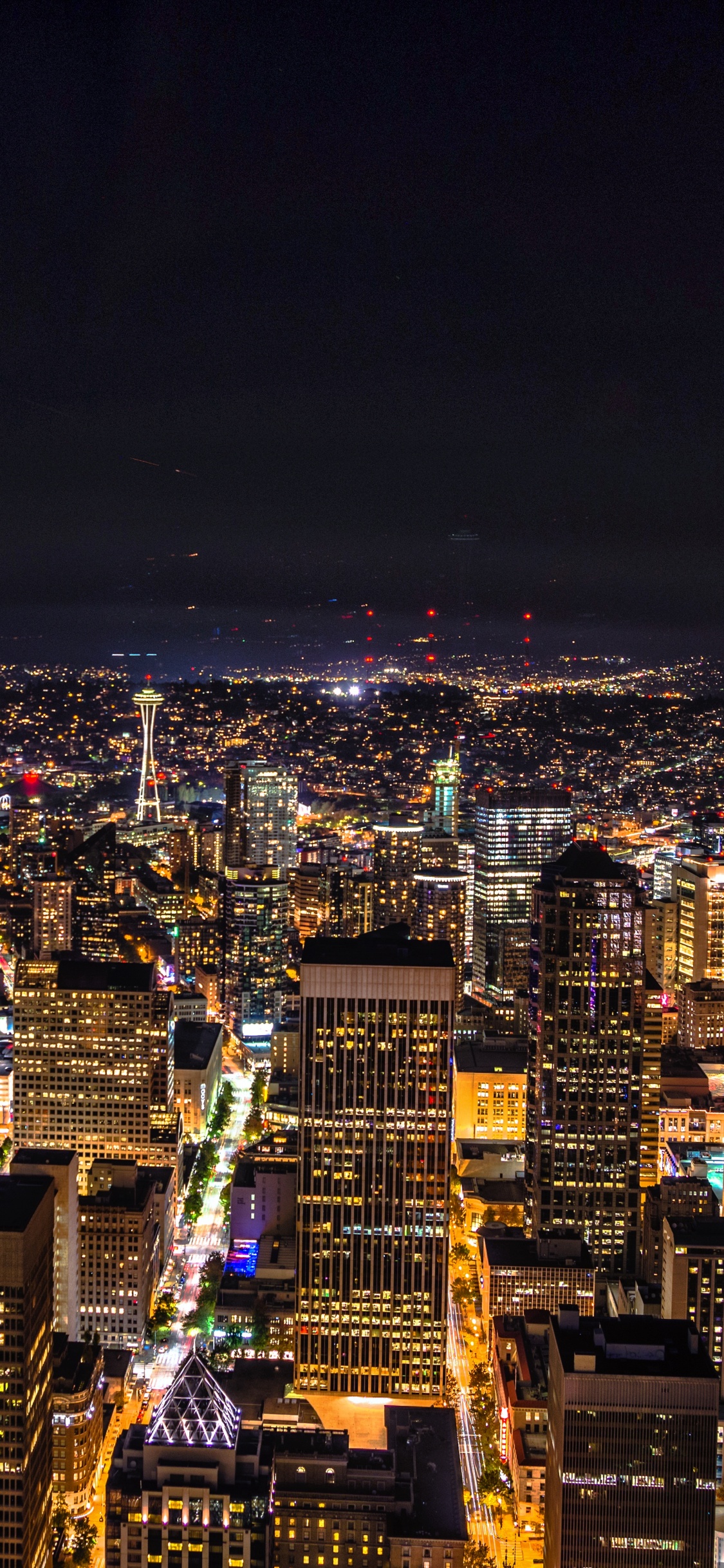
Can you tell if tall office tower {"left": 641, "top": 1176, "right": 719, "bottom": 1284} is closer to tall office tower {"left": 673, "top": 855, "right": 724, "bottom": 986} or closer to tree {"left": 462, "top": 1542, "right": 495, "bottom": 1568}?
tree {"left": 462, "top": 1542, "right": 495, "bottom": 1568}

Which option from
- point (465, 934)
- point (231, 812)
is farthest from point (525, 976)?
point (231, 812)

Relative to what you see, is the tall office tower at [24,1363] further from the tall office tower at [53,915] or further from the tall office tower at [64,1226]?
the tall office tower at [53,915]

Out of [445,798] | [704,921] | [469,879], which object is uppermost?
[445,798]

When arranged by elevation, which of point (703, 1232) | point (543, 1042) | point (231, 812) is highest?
point (231, 812)

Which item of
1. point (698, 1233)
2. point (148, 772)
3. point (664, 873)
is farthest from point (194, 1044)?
point (148, 772)

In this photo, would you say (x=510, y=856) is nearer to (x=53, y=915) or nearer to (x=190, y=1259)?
(x=53, y=915)

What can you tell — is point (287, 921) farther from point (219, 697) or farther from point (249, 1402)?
point (249, 1402)

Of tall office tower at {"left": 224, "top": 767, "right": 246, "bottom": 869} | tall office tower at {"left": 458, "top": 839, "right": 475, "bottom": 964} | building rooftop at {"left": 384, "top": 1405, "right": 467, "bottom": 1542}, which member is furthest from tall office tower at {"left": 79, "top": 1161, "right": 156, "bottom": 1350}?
tall office tower at {"left": 224, "top": 767, "right": 246, "bottom": 869}

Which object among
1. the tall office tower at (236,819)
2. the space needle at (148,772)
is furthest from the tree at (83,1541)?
the tall office tower at (236,819)
